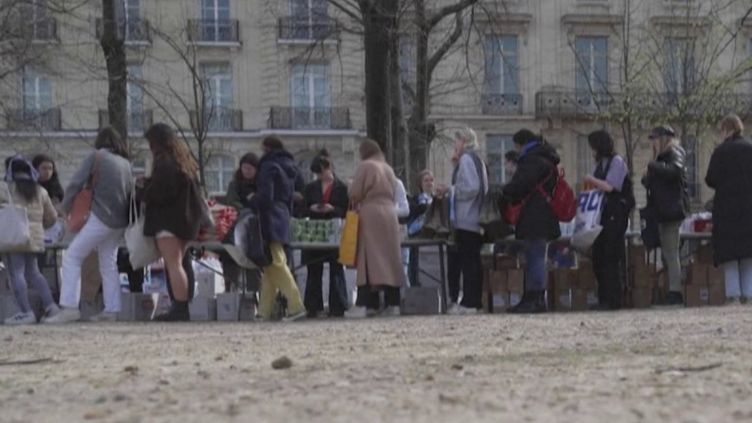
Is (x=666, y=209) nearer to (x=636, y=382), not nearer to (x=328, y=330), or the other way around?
(x=328, y=330)

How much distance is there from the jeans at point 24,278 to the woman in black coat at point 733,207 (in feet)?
22.9

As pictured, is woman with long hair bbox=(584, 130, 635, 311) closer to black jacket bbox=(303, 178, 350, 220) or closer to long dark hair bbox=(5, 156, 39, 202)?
black jacket bbox=(303, 178, 350, 220)

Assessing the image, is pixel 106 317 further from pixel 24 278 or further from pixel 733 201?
pixel 733 201

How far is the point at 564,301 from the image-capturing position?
47.6 ft

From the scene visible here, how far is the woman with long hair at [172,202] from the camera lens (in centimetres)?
1248

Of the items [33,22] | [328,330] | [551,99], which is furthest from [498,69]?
[328,330]

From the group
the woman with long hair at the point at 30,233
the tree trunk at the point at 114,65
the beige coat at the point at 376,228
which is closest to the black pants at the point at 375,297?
the beige coat at the point at 376,228

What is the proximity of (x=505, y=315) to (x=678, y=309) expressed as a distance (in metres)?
1.91

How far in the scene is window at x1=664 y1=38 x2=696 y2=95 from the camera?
37.1 metres

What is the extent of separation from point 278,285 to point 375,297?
112 cm

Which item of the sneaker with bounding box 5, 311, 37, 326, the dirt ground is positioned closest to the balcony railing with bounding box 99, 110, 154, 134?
the sneaker with bounding box 5, 311, 37, 326

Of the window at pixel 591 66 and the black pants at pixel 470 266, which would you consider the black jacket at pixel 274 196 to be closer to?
the black pants at pixel 470 266

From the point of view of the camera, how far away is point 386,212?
13.4 m

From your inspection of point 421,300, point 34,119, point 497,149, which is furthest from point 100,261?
point 497,149
